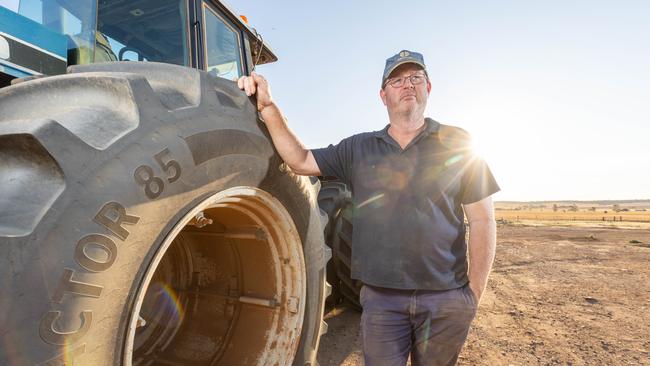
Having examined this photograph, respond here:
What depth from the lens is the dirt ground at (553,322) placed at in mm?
3307

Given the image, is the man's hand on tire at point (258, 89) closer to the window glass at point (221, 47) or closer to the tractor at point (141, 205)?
the tractor at point (141, 205)

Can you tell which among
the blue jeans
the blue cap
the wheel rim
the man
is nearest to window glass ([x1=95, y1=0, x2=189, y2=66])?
the man

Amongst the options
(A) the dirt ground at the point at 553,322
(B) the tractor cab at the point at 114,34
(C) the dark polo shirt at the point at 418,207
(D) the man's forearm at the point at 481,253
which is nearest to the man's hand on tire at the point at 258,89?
(C) the dark polo shirt at the point at 418,207

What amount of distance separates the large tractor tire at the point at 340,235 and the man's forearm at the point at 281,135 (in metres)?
1.81

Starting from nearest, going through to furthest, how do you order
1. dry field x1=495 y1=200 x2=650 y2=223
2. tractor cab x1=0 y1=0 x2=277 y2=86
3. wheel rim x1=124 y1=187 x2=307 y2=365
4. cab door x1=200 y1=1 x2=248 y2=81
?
tractor cab x1=0 y1=0 x2=277 y2=86 → wheel rim x1=124 y1=187 x2=307 y2=365 → cab door x1=200 y1=1 x2=248 y2=81 → dry field x1=495 y1=200 x2=650 y2=223

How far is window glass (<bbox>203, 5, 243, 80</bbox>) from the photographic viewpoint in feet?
9.95

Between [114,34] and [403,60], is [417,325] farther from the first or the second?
[114,34]

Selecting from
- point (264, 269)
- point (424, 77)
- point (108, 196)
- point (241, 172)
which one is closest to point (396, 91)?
point (424, 77)

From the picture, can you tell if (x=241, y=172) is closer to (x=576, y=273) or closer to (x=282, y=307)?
(x=282, y=307)

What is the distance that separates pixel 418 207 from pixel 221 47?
217 centimetres

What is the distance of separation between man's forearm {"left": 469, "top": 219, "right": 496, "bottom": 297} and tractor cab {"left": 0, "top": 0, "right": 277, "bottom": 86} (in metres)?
2.18

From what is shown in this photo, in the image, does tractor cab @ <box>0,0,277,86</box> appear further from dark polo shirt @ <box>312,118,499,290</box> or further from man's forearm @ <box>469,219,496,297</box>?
man's forearm @ <box>469,219,496,297</box>

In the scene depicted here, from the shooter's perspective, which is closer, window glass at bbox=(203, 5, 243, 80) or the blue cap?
the blue cap

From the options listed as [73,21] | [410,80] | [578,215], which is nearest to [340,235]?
[410,80]
